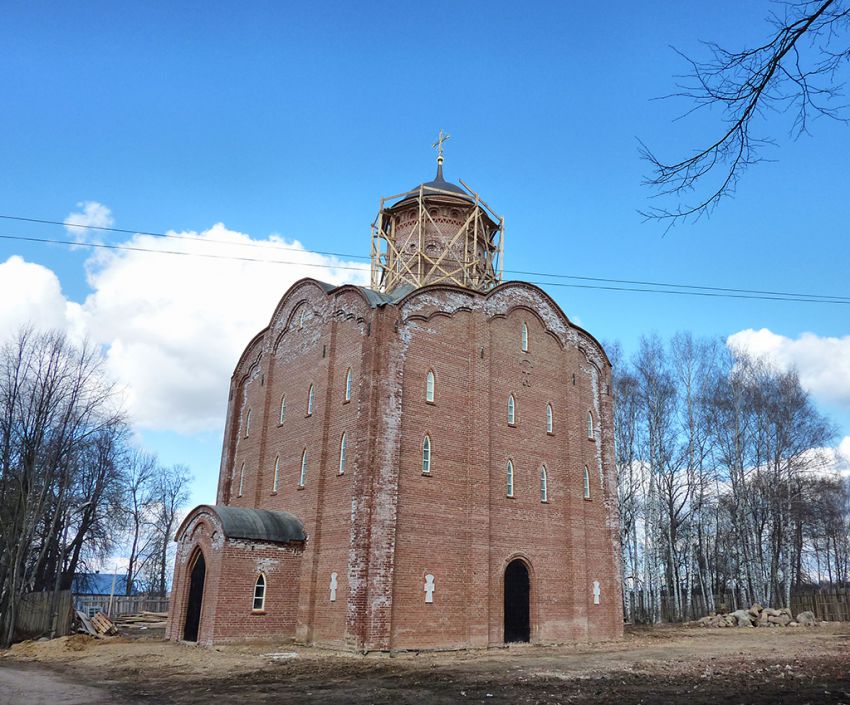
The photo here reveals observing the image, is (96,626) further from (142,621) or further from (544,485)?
(544,485)

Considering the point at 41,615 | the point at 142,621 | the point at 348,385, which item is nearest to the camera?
the point at 348,385

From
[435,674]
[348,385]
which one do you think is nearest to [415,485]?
[348,385]

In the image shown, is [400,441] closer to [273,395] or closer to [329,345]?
[329,345]

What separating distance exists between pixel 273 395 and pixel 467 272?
8352 millimetres

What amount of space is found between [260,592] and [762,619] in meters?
21.2

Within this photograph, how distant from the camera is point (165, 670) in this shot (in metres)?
14.8

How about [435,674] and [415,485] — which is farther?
[415,485]

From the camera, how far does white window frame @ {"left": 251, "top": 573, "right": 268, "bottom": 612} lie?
18.8 metres

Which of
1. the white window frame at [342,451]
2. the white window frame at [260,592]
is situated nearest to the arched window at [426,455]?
the white window frame at [342,451]

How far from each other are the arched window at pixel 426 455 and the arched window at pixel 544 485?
450 cm

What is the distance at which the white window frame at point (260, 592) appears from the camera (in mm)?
18797

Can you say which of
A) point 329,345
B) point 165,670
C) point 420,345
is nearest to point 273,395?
point 329,345

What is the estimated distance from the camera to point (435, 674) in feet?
44.8

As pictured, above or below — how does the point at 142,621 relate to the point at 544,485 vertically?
below
